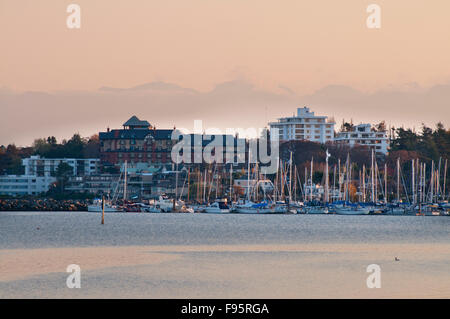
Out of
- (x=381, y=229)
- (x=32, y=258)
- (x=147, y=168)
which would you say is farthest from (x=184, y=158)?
(x=32, y=258)

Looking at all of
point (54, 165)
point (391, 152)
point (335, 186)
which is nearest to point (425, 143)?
point (391, 152)

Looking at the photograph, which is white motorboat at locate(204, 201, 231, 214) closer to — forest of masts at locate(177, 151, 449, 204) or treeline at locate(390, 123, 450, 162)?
forest of masts at locate(177, 151, 449, 204)

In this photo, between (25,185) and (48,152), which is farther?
(48,152)

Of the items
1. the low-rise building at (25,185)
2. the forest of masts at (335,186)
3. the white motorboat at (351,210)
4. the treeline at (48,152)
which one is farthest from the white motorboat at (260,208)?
the treeline at (48,152)

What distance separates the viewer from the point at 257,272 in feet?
148

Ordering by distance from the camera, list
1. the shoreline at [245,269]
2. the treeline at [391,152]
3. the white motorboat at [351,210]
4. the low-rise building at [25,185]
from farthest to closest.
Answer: the low-rise building at [25,185]
the treeline at [391,152]
the white motorboat at [351,210]
the shoreline at [245,269]

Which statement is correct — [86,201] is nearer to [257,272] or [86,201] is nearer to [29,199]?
[29,199]

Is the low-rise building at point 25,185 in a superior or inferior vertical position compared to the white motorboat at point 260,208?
superior

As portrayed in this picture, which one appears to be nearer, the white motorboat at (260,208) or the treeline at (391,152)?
the white motorboat at (260,208)

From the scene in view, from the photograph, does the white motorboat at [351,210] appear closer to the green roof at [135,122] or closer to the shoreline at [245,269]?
the shoreline at [245,269]

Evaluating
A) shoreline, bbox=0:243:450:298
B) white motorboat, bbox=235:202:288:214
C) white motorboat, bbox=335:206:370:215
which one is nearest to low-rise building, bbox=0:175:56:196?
white motorboat, bbox=235:202:288:214

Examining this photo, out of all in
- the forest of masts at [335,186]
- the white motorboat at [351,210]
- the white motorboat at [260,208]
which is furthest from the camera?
the forest of masts at [335,186]

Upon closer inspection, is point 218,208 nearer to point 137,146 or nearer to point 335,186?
point 335,186

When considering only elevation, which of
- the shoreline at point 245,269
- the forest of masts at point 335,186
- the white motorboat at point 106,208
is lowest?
the shoreline at point 245,269
